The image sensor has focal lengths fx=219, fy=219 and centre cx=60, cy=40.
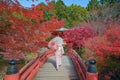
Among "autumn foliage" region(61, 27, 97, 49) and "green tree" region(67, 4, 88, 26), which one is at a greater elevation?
"green tree" region(67, 4, 88, 26)

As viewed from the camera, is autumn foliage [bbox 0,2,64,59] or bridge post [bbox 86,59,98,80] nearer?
bridge post [bbox 86,59,98,80]

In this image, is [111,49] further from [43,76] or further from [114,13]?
[114,13]

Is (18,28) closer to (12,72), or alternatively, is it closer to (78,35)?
(12,72)

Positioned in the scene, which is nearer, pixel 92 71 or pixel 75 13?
pixel 92 71

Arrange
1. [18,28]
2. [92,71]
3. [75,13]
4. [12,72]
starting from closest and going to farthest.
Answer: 1. [12,72]
2. [92,71]
3. [18,28]
4. [75,13]

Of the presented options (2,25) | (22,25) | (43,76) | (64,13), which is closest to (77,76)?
(43,76)

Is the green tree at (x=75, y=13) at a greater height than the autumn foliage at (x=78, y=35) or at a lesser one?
greater

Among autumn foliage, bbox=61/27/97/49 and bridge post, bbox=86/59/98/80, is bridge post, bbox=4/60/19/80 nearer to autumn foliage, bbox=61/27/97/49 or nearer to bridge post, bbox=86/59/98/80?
bridge post, bbox=86/59/98/80

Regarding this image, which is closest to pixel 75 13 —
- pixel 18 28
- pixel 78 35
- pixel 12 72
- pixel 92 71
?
pixel 78 35

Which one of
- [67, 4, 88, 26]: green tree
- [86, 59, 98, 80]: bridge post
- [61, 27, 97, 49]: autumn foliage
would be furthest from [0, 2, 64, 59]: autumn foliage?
[67, 4, 88, 26]: green tree

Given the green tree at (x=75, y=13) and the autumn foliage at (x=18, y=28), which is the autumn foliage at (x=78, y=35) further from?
the green tree at (x=75, y=13)

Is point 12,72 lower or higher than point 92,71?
higher

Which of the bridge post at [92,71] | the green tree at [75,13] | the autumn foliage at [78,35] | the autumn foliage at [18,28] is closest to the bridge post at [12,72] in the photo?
the bridge post at [92,71]

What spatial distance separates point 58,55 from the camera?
10.0m
